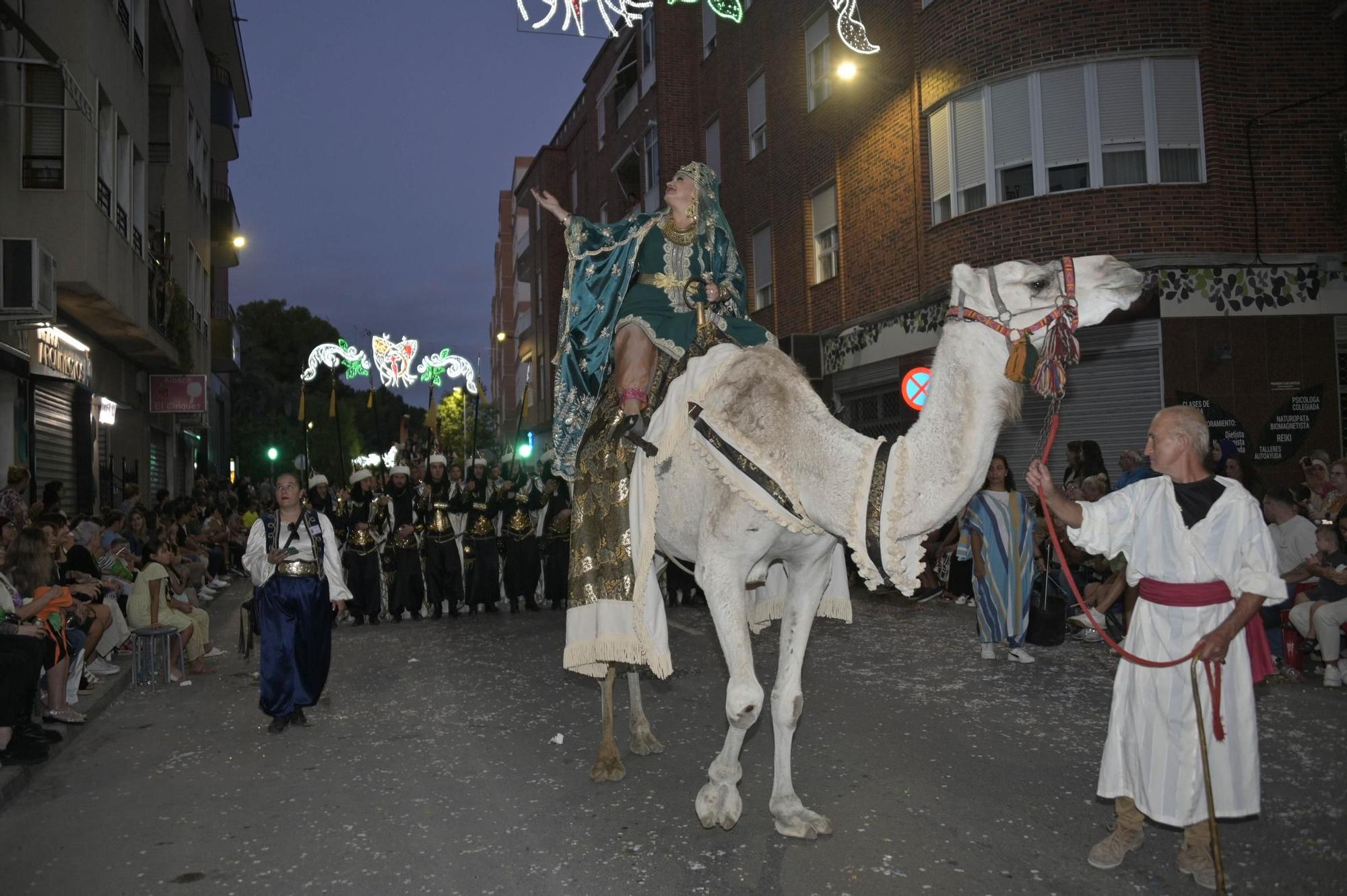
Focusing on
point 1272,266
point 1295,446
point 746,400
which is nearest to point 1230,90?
point 1272,266

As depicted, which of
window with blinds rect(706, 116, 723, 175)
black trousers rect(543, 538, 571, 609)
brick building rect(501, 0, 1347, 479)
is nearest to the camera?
brick building rect(501, 0, 1347, 479)

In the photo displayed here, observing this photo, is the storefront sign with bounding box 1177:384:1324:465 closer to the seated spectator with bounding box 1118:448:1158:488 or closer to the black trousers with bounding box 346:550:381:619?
the seated spectator with bounding box 1118:448:1158:488

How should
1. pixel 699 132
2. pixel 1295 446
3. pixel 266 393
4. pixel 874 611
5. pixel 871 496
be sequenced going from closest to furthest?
pixel 871 496 < pixel 874 611 < pixel 1295 446 < pixel 699 132 < pixel 266 393

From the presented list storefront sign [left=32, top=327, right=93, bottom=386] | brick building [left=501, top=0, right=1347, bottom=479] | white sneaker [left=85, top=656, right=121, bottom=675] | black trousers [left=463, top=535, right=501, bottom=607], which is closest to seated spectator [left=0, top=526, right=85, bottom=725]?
white sneaker [left=85, top=656, right=121, bottom=675]

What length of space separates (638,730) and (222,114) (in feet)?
104

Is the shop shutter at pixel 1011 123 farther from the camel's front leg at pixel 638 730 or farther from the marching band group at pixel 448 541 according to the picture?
the camel's front leg at pixel 638 730

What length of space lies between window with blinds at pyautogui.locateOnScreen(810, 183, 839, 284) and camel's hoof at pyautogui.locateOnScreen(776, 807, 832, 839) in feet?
59.3

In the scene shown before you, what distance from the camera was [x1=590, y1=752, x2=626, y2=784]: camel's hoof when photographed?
5961mm

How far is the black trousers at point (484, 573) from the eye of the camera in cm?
1541

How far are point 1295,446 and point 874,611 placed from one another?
6710mm

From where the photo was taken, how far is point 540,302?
48.5 m

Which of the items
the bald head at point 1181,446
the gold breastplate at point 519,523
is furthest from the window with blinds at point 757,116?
the bald head at point 1181,446

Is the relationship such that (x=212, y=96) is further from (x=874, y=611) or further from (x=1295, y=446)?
(x=1295, y=446)

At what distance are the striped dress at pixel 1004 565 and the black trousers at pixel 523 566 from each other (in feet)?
25.2
